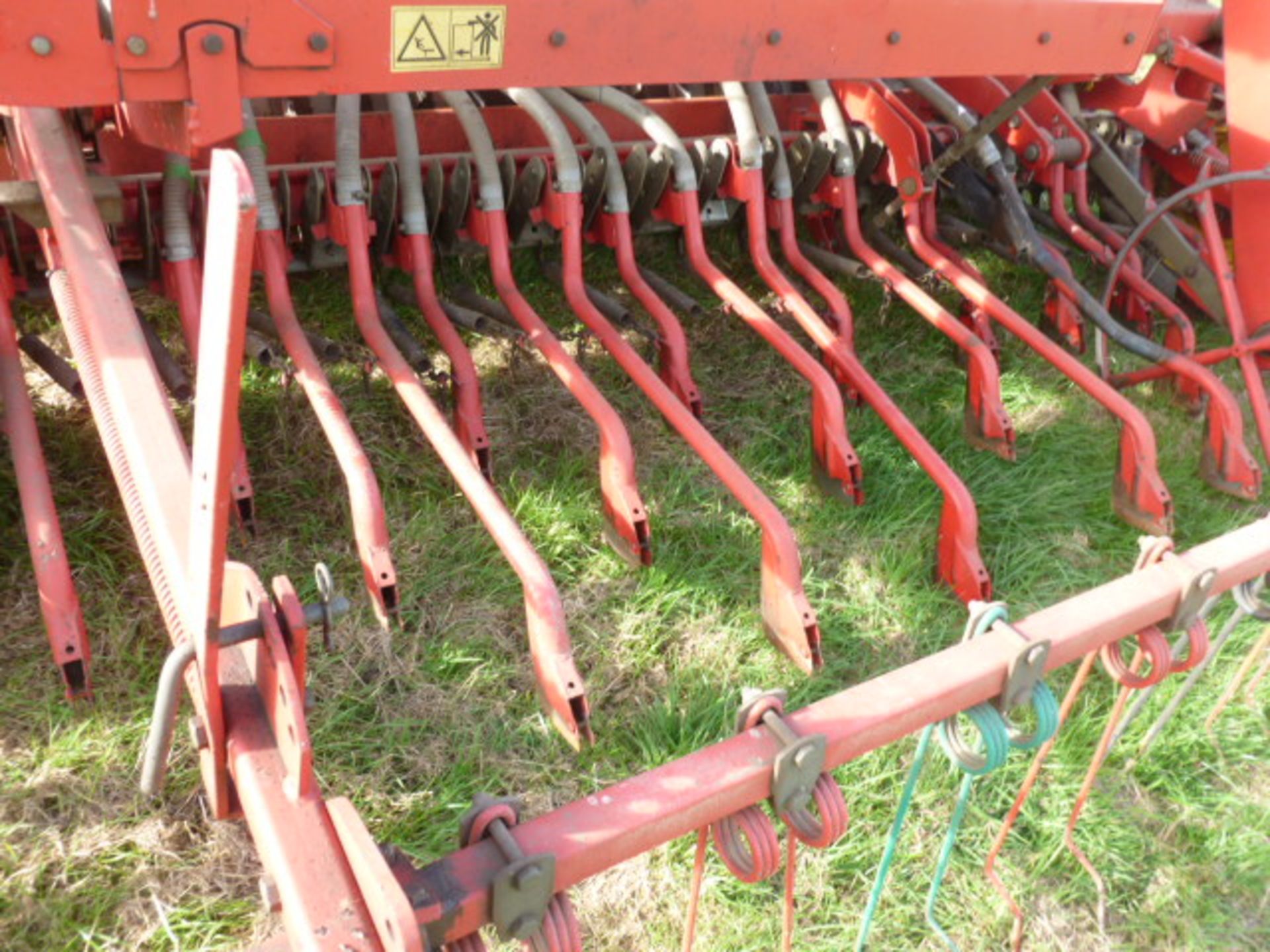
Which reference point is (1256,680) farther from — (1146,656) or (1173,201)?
(1173,201)

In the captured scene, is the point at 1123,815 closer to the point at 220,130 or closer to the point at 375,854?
the point at 375,854

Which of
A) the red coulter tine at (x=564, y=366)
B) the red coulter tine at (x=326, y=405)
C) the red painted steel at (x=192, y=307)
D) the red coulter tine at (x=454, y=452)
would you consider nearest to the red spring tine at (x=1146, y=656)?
the red coulter tine at (x=454, y=452)

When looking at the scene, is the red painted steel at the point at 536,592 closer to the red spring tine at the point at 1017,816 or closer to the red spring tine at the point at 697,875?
the red spring tine at the point at 697,875

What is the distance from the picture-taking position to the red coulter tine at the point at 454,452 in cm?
198

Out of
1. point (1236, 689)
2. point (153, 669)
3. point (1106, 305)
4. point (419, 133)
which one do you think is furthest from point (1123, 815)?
point (419, 133)

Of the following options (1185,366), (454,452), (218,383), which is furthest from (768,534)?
(218,383)

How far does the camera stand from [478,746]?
2191mm

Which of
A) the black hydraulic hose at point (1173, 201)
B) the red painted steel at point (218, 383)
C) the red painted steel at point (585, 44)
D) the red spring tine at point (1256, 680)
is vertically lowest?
the red spring tine at point (1256, 680)

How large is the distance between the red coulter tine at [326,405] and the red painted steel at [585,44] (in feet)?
0.97

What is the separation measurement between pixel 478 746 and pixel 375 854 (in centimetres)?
118

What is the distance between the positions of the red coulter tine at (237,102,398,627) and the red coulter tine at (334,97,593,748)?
5.6 inches

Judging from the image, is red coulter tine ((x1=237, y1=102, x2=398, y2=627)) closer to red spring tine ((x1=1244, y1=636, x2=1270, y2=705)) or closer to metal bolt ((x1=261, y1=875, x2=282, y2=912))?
metal bolt ((x1=261, y1=875, x2=282, y2=912))

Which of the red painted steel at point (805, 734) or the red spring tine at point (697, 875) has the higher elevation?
the red painted steel at point (805, 734)

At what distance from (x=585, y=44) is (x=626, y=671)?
1.23 m
